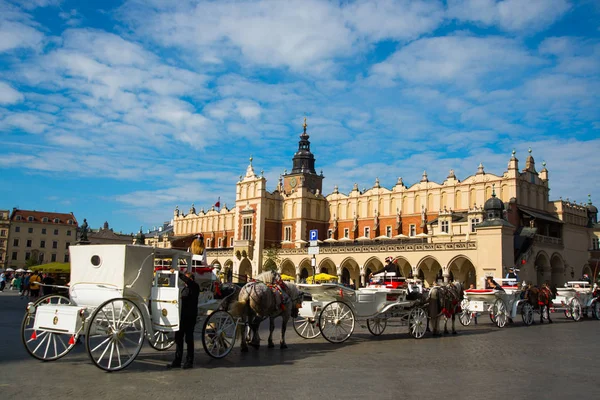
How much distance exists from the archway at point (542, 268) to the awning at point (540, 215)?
10.3 feet

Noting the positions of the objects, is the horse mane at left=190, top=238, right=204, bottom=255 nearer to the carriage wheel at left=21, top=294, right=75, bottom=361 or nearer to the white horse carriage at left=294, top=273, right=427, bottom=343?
the white horse carriage at left=294, top=273, right=427, bottom=343

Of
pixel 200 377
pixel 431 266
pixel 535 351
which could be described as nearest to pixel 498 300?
pixel 535 351

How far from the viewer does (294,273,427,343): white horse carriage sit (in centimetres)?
1223

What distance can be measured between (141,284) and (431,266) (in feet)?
115

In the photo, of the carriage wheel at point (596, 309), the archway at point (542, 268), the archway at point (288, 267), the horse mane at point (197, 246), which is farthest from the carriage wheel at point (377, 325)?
the archway at point (288, 267)

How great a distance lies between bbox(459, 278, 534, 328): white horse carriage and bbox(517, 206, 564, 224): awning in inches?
924

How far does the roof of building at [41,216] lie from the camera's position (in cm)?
8312

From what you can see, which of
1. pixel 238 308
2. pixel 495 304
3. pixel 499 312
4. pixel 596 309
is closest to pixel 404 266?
pixel 596 309

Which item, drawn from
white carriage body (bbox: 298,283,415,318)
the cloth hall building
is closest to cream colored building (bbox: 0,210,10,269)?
the cloth hall building

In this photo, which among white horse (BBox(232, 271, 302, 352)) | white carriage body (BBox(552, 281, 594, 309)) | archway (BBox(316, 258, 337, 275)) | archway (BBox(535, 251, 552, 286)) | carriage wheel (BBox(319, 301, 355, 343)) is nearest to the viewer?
white horse (BBox(232, 271, 302, 352))

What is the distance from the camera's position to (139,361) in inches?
359

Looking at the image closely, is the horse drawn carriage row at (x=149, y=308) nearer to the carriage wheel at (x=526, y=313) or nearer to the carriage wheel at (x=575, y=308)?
the carriage wheel at (x=526, y=313)

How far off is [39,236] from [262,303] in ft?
275

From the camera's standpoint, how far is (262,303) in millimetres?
10688
